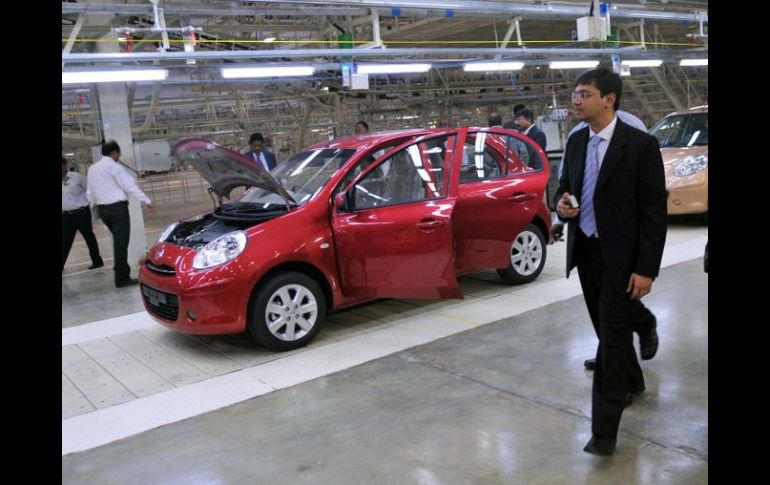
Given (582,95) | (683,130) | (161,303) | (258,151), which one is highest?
(582,95)

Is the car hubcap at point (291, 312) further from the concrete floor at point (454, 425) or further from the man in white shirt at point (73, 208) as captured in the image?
the man in white shirt at point (73, 208)

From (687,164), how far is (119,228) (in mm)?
7530

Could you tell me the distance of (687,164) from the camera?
8984 mm

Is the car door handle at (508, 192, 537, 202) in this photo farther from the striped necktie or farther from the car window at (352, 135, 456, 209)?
the striped necktie

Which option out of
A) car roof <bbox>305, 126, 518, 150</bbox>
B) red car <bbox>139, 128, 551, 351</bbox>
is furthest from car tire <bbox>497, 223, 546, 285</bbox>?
car roof <bbox>305, 126, 518, 150</bbox>

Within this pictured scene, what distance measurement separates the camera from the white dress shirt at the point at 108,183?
7734mm

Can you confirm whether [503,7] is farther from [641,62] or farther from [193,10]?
[641,62]

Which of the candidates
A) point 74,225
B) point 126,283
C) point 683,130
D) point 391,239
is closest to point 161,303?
point 391,239

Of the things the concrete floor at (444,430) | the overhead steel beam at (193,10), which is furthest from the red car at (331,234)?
the overhead steel beam at (193,10)

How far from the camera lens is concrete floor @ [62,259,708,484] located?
10.4 feet

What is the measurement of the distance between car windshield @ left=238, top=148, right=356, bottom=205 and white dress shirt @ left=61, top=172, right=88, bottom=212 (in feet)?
13.3

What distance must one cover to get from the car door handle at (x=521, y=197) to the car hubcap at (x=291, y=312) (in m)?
A: 2.22

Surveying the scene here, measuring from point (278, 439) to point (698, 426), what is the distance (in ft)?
7.44
